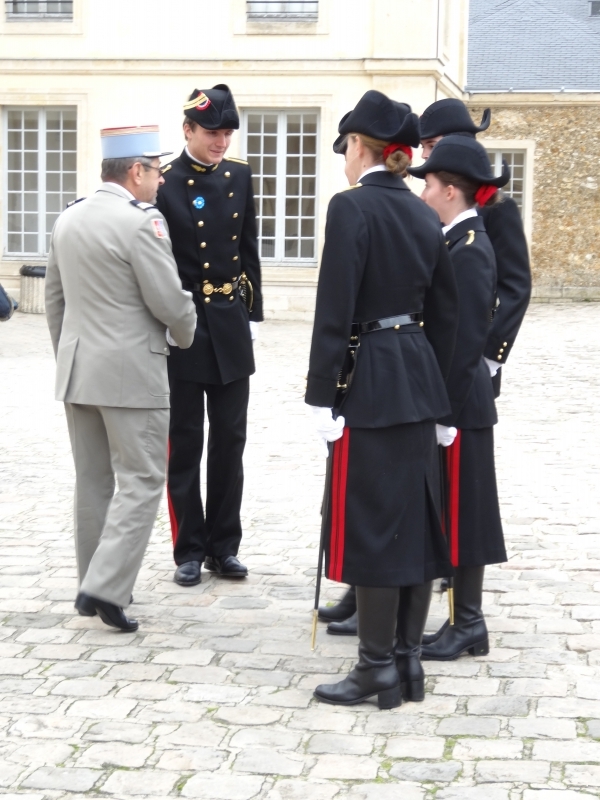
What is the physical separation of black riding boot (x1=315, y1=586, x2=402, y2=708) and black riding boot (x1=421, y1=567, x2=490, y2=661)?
476 millimetres

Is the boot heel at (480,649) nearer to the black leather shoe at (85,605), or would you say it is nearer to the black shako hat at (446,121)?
the black leather shoe at (85,605)

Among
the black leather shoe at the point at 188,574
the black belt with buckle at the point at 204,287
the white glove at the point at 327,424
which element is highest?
the black belt with buckle at the point at 204,287

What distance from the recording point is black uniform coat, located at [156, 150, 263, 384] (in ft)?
16.6

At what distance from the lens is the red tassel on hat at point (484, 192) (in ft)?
13.6

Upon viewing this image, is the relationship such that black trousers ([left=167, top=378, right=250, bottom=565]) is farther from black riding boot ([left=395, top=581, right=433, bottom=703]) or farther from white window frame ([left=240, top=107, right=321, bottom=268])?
white window frame ([left=240, top=107, right=321, bottom=268])

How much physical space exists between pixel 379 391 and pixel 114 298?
3.71 feet

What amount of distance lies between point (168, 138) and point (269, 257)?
2.32 m

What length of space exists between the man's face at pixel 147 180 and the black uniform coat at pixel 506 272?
4.03 feet

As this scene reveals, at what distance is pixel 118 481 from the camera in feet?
14.5

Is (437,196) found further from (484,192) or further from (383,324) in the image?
(383,324)

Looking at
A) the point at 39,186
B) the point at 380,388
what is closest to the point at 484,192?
the point at 380,388

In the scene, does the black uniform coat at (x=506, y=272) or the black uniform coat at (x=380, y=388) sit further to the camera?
the black uniform coat at (x=506, y=272)

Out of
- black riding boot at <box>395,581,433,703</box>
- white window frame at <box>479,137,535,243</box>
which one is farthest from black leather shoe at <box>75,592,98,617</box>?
white window frame at <box>479,137,535,243</box>

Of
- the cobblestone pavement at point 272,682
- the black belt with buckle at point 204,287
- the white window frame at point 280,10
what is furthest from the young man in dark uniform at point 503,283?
the white window frame at point 280,10
